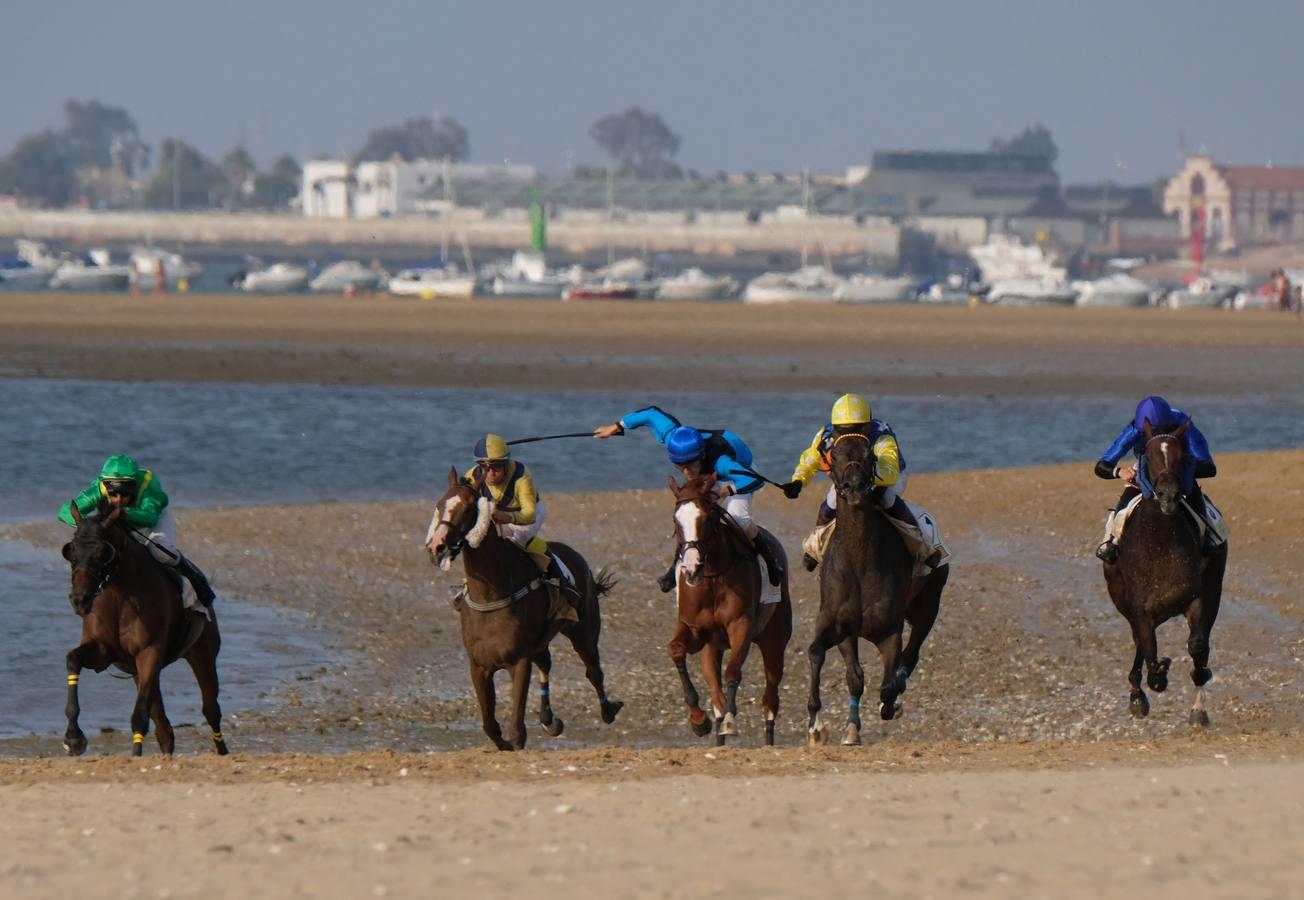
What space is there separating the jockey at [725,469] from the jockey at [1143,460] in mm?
2432

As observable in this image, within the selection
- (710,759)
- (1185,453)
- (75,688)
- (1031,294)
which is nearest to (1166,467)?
(1185,453)

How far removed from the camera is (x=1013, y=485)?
29.6 m

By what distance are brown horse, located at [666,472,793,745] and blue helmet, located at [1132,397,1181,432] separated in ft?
8.38

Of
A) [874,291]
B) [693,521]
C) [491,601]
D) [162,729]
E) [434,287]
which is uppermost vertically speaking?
[693,521]

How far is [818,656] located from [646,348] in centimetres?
4846

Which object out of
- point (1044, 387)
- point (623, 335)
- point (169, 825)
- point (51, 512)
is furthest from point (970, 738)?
point (623, 335)

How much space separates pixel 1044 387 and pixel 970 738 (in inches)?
1431

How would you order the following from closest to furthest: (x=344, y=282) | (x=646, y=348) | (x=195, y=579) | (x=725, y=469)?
(x=195, y=579) → (x=725, y=469) → (x=646, y=348) → (x=344, y=282)

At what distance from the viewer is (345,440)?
129ft

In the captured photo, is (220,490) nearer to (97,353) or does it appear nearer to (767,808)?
(767,808)

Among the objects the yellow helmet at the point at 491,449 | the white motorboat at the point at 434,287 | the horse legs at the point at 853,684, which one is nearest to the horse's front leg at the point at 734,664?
the horse legs at the point at 853,684

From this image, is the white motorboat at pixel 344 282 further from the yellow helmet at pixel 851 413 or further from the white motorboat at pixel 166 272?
the yellow helmet at pixel 851 413

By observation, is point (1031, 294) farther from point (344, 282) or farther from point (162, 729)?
point (162, 729)

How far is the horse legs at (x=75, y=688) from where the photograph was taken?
45.4 feet
